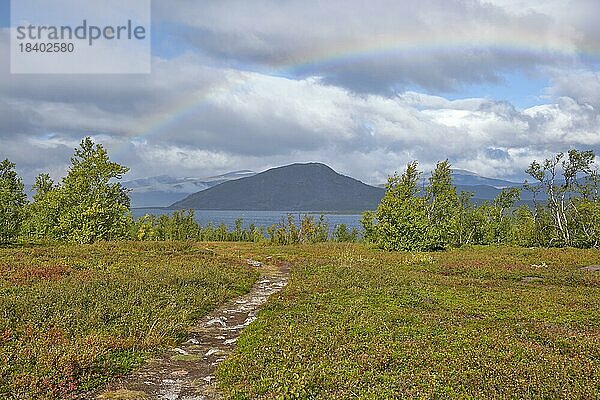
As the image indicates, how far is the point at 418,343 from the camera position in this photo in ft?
41.1

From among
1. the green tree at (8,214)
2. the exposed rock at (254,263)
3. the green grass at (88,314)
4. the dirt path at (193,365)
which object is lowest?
the exposed rock at (254,263)

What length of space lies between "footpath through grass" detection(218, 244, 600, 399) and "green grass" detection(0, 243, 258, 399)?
2530mm

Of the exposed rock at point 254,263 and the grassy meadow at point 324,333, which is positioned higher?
the grassy meadow at point 324,333

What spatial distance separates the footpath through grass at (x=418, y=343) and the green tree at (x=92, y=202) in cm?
2890

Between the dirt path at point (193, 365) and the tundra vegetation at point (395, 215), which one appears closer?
the dirt path at point (193, 365)

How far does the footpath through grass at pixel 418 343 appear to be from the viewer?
954 centimetres

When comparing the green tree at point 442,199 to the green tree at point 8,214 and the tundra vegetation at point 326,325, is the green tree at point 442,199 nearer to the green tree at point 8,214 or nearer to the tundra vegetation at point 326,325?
the tundra vegetation at point 326,325

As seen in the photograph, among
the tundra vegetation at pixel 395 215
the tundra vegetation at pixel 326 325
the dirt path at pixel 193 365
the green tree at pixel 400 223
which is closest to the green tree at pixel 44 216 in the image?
the tundra vegetation at pixel 395 215

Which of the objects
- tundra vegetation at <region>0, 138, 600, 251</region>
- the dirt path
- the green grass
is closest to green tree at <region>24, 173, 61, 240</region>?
tundra vegetation at <region>0, 138, 600, 251</region>

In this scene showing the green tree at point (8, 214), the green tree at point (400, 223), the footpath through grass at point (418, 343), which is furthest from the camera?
the green tree at point (400, 223)

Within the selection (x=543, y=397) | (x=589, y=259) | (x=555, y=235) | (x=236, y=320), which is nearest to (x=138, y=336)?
(x=236, y=320)

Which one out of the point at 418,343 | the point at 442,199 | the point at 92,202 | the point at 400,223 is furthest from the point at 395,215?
the point at 418,343

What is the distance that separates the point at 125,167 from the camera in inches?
1892

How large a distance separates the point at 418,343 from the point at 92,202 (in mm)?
40781
